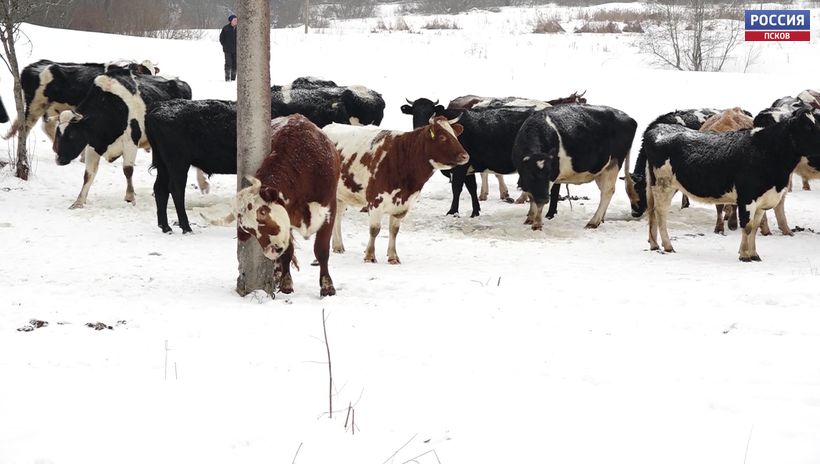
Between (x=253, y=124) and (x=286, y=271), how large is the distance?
133 centimetres

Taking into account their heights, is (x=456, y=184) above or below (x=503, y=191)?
above

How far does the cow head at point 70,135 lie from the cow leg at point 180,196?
2.20 m

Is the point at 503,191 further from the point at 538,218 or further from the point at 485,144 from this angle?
the point at 538,218

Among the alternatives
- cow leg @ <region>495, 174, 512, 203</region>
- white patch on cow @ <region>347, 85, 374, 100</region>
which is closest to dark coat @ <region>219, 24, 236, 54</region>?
white patch on cow @ <region>347, 85, 374, 100</region>

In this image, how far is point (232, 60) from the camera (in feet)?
79.8

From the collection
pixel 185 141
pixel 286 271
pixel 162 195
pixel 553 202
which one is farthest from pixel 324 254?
pixel 553 202

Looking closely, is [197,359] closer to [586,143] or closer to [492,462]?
[492,462]

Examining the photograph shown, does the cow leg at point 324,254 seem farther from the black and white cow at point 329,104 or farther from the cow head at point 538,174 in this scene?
the black and white cow at point 329,104

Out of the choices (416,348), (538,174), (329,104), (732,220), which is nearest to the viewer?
(416,348)

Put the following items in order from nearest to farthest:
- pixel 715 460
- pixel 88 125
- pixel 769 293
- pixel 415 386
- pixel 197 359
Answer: pixel 715 460 < pixel 415 386 < pixel 197 359 < pixel 769 293 < pixel 88 125

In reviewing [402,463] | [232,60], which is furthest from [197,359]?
[232,60]

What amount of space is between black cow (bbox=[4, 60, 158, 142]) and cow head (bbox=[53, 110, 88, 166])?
226cm

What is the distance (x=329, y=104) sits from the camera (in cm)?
1364

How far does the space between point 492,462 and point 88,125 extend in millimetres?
9966
